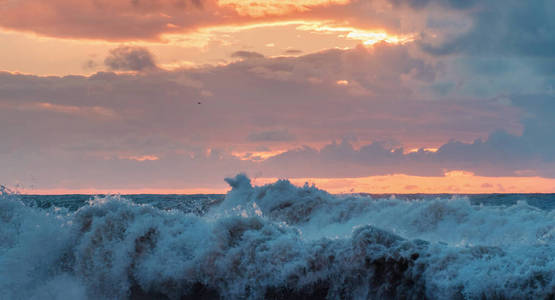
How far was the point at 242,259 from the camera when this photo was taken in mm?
11320

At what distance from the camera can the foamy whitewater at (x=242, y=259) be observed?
31.0ft

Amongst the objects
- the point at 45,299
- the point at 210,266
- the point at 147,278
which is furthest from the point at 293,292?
the point at 45,299

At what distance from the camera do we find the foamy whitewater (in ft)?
31.0

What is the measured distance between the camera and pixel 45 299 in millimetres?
11320

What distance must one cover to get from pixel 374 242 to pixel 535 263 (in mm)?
2616

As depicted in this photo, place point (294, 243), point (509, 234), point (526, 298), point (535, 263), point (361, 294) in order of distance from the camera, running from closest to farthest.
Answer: point (526, 298) < point (535, 263) < point (361, 294) < point (294, 243) < point (509, 234)

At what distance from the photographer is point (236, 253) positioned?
11453 millimetres

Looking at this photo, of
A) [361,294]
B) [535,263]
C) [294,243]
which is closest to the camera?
[535,263]

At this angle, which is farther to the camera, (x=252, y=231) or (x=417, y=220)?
(x=417, y=220)

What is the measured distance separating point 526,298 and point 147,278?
6.95 meters

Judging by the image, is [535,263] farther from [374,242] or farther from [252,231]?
[252,231]

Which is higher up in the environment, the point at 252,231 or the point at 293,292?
the point at 252,231

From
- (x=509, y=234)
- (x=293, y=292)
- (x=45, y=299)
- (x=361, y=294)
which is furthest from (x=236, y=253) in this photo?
(x=509, y=234)

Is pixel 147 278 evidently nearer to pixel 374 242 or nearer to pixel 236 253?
pixel 236 253
